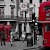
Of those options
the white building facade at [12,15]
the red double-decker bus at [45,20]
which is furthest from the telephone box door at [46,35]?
the white building facade at [12,15]

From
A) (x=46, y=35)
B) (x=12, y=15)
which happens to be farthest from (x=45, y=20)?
(x=12, y=15)

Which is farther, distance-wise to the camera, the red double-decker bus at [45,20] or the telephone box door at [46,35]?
the telephone box door at [46,35]

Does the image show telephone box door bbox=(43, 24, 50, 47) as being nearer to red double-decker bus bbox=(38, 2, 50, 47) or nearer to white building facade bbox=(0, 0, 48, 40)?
red double-decker bus bbox=(38, 2, 50, 47)

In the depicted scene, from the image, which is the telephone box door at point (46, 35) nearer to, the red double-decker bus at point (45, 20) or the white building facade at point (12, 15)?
the red double-decker bus at point (45, 20)

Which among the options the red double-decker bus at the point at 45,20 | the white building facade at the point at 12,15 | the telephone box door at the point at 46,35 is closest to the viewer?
the red double-decker bus at the point at 45,20

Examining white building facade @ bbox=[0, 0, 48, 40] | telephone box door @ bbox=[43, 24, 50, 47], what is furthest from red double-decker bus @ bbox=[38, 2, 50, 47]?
white building facade @ bbox=[0, 0, 48, 40]

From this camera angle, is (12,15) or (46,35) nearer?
(46,35)

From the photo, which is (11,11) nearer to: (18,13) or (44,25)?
(18,13)

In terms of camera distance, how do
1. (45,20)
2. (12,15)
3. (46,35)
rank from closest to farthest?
1. (45,20)
2. (46,35)
3. (12,15)

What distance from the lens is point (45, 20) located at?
805 inches

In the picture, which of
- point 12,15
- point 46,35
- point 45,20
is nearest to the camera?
point 45,20

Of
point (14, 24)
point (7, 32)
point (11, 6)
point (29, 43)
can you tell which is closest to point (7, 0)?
point (11, 6)

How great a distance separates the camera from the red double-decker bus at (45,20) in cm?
2027

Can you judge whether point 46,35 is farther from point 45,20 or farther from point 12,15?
point 12,15
